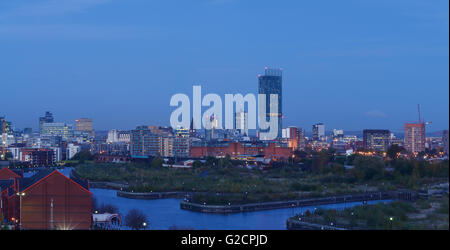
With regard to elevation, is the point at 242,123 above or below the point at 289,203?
above

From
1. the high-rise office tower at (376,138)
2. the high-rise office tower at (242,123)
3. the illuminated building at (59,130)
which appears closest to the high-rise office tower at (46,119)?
the illuminated building at (59,130)

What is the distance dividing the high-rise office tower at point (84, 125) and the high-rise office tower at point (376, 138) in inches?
608

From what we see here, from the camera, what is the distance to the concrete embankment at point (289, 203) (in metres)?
8.05

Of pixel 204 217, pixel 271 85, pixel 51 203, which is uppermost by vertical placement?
pixel 271 85

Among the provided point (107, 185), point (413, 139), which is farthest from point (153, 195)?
point (413, 139)

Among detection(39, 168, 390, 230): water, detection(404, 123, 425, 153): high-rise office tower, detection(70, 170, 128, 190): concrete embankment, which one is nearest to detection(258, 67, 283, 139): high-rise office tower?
detection(404, 123, 425, 153): high-rise office tower

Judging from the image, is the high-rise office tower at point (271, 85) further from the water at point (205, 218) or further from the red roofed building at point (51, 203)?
the red roofed building at point (51, 203)

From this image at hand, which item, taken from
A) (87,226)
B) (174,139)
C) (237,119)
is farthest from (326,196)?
(237,119)

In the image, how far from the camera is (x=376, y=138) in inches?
894

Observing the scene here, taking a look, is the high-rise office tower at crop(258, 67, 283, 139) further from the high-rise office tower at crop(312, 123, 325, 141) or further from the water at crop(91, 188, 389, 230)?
the water at crop(91, 188, 389, 230)

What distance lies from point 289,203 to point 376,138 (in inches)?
597

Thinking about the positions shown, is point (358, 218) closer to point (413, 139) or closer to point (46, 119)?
point (413, 139)

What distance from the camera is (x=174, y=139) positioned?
22.5 m

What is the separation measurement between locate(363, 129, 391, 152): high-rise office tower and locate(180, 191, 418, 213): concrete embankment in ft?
41.9
